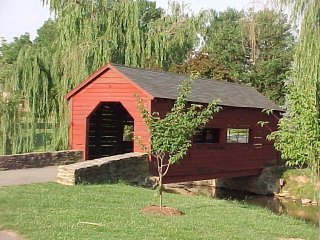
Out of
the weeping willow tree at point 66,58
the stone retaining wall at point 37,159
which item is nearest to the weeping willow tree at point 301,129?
the stone retaining wall at point 37,159

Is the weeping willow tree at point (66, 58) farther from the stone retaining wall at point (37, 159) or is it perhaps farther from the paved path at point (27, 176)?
the paved path at point (27, 176)

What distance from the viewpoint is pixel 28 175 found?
48.3 ft

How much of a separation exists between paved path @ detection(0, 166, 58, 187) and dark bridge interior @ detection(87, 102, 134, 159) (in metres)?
4.07

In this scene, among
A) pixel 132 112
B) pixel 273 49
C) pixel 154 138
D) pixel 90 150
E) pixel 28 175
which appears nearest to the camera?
pixel 154 138

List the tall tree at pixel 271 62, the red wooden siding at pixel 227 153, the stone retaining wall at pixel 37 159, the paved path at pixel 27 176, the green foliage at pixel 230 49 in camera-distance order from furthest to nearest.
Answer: the green foliage at pixel 230 49 < the tall tree at pixel 271 62 < the red wooden siding at pixel 227 153 < the stone retaining wall at pixel 37 159 < the paved path at pixel 27 176

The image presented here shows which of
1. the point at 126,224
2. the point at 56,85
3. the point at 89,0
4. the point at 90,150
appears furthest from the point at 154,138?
the point at 89,0

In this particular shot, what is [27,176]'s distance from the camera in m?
14.5

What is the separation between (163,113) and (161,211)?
705 cm

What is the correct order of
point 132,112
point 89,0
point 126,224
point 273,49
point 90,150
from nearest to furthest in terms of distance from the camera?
point 126,224 → point 132,112 → point 90,150 → point 89,0 → point 273,49

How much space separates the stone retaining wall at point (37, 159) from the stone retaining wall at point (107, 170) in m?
2.84

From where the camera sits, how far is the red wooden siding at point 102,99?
16891 millimetres

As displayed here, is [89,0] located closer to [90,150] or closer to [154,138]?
[90,150]

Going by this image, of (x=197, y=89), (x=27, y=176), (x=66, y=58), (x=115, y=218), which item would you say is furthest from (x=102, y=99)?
(x=115, y=218)

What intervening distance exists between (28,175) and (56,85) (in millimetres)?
7728
